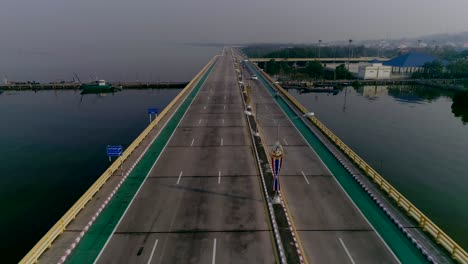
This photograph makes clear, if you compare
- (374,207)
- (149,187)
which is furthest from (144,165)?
(374,207)

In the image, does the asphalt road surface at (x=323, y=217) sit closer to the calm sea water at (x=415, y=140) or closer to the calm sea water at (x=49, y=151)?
the calm sea water at (x=415, y=140)

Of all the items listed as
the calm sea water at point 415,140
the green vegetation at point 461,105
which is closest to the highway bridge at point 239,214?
the calm sea water at point 415,140

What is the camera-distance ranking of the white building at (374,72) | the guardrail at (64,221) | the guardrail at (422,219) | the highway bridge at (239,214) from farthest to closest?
Result: the white building at (374,72), the highway bridge at (239,214), the guardrail at (422,219), the guardrail at (64,221)

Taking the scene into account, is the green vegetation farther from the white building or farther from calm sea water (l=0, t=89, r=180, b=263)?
calm sea water (l=0, t=89, r=180, b=263)

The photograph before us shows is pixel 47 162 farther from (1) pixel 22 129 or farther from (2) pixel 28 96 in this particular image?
(2) pixel 28 96

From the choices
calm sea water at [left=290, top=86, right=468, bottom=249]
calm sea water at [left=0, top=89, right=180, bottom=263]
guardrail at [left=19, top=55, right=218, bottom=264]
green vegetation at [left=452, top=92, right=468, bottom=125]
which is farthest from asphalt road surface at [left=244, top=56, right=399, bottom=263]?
green vegetation at [left=452, top=92, right=468, bottom=125]

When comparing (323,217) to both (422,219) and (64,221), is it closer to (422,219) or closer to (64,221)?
(422,219)
